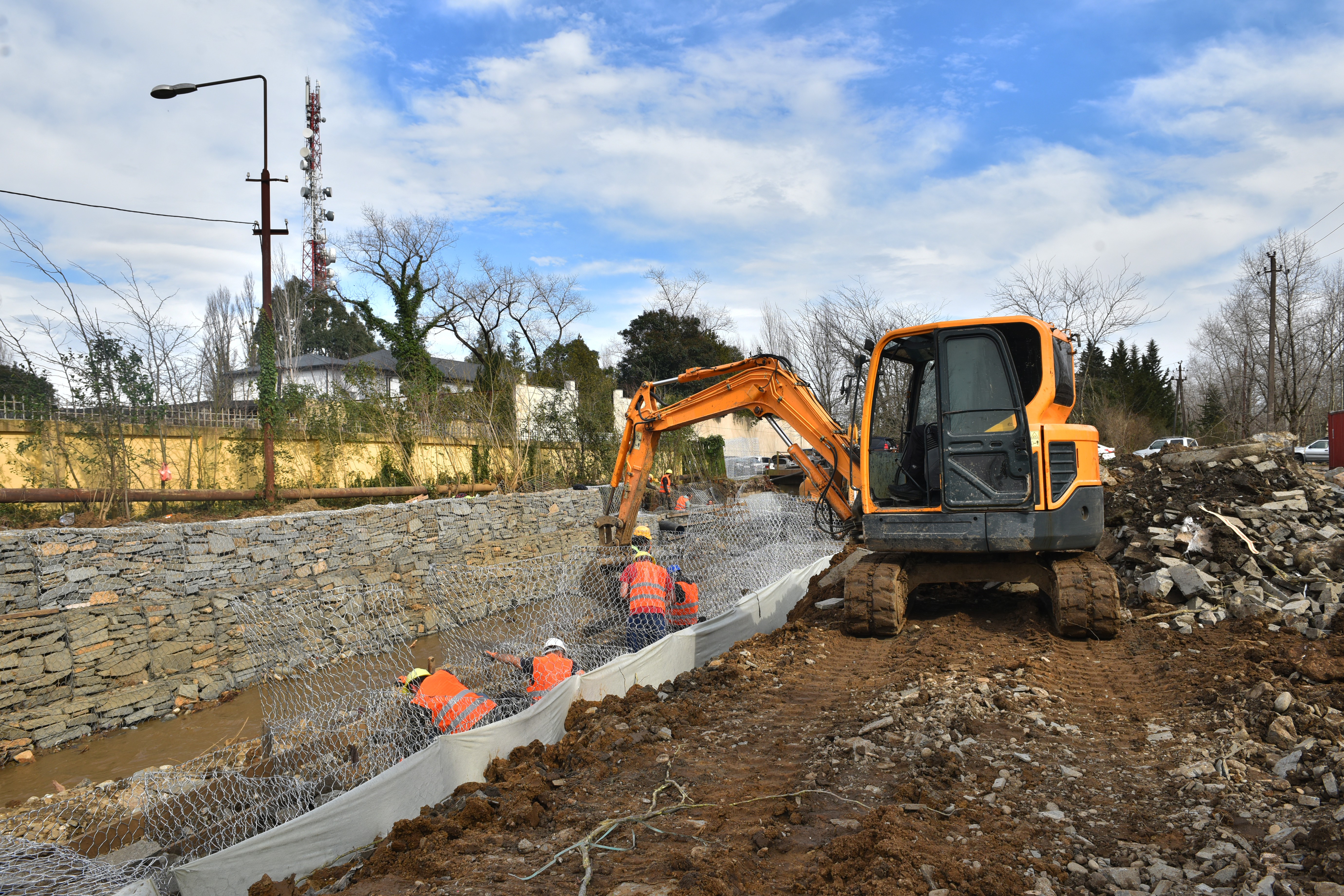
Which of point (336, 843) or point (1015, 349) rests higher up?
point (1015, 349)

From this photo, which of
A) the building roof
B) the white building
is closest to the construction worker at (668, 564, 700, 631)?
the white building

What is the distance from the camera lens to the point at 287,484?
531 inches

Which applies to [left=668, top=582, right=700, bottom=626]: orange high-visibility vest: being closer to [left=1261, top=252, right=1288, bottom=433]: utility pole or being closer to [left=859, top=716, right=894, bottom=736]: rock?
[left=859, top=716, right=894, bottom=736]: rock

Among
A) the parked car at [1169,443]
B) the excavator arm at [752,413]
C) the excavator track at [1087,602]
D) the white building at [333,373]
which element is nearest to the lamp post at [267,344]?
the white building at [333,373]

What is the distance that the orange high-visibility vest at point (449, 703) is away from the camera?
5.34m

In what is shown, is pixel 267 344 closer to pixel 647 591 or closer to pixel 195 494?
pixel 195 494

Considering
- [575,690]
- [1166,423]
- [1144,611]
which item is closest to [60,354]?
[575,690]

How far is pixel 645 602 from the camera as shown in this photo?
7613mm

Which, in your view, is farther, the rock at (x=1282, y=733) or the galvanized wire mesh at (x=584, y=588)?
the galvanized wire mesh at (x=584, y=588)

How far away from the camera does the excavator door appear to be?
21.3 ft

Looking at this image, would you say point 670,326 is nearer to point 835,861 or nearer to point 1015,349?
point 1015,349

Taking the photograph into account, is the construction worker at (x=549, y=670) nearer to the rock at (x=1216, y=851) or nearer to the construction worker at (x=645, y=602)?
the construction worker at (x=645, y=602)

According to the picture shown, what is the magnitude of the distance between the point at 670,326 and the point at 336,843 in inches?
1306

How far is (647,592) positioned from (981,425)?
3426 millimetres
